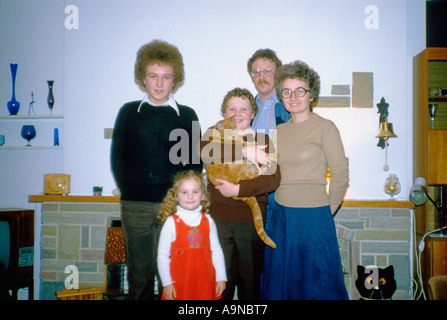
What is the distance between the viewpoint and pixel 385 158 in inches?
108

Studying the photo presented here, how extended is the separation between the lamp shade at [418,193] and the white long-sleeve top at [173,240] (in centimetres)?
175

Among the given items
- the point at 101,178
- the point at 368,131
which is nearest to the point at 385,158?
the point at 368,131

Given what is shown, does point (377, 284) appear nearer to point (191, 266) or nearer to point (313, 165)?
point (313, 165)

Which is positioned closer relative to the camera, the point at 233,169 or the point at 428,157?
the point at 233,169

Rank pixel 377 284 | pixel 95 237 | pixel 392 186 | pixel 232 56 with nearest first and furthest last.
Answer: pixel 377 284 → pixel 392 186 → pixel 95 237 → pixel 232 56

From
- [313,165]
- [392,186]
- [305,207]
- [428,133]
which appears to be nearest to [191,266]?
[305,207]

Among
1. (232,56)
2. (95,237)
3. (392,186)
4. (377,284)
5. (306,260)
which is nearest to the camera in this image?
(306,260)

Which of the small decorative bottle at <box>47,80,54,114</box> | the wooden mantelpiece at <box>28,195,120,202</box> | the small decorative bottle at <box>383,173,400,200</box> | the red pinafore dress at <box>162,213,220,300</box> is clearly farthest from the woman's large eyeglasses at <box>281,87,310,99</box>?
the small decorative bottle at <box>47,80,54,114</box>

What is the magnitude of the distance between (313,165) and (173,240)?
0.85m

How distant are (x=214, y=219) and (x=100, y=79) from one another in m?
1.93

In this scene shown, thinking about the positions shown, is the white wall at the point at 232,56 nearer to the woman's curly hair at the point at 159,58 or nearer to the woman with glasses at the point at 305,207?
the woman's curly hair at the point at 159,58

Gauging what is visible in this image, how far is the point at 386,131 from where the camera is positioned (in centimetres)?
259

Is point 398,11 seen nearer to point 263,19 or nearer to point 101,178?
point 263,19
